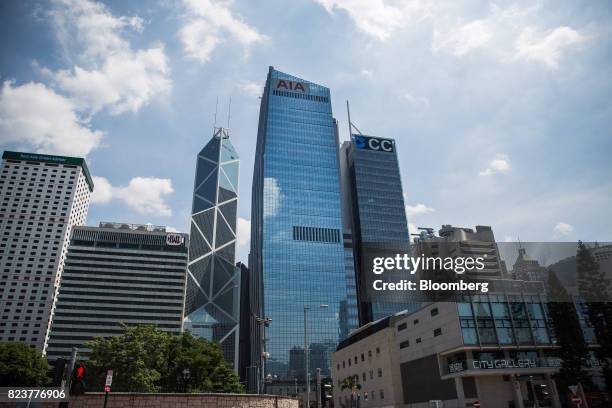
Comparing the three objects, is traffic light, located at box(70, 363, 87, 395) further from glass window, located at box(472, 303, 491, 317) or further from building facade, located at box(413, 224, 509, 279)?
building facade, located at box(413, 224, 509, 279)

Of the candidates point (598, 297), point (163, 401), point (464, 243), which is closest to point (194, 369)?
point (163, 401)

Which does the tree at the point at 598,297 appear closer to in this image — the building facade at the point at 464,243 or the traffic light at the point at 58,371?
the traffic light at the point at 58,371

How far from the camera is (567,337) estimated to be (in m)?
51.8

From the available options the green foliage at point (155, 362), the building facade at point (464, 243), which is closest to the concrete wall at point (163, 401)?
the green foliage at point (155, 362)

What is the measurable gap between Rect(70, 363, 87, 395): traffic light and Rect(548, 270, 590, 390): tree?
160 feet

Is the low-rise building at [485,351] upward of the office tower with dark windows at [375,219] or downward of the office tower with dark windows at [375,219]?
downward

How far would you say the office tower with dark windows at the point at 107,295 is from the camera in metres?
180

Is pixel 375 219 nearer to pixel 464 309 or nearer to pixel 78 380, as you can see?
pixel 464 309

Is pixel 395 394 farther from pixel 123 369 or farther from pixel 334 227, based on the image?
pixel 334 227

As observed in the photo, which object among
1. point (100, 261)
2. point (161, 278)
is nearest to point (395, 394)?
point (161, 278)

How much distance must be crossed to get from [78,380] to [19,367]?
73646 mm

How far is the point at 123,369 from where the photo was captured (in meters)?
54.4

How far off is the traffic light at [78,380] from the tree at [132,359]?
38.4 meters

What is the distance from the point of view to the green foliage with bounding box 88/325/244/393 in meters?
53.8
